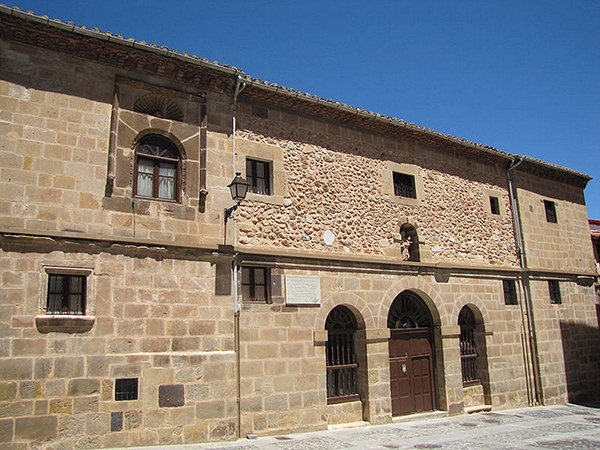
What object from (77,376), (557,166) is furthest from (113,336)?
(557,166)

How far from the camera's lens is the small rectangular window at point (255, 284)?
9.45 metres

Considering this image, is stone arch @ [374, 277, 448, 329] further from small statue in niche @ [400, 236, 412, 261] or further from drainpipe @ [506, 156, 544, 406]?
drainpipe @ [506, 156, 544, 406]

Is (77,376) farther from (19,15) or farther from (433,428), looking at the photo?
(433,428)

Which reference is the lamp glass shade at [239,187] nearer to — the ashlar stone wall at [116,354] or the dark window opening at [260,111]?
the ashlar stone wall at [116,354]

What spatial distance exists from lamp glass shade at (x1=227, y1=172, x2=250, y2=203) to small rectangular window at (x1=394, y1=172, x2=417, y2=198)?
180 inches

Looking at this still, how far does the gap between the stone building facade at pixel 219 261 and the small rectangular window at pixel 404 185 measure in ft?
0.17

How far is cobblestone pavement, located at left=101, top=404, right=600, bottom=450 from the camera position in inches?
333

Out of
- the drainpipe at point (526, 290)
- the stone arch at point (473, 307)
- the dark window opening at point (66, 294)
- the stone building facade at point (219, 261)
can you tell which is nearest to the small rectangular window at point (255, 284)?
Result: the stone building facade at point (219, 261)

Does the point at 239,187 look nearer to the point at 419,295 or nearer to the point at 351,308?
the point at 351,308

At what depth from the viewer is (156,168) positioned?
900 centimetres

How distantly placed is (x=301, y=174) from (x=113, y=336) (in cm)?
479

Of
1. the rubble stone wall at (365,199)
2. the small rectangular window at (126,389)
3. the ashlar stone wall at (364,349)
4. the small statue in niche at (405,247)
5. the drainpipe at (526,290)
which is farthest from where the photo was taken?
the drainpipe at (526,290)

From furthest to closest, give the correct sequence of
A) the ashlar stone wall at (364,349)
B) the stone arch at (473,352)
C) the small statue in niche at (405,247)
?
1. the stone arch at (473,352)
2. the small statue in niche at (405,247)
3. the ashlar stone wall at (364,349)

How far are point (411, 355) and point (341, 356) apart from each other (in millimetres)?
2009
